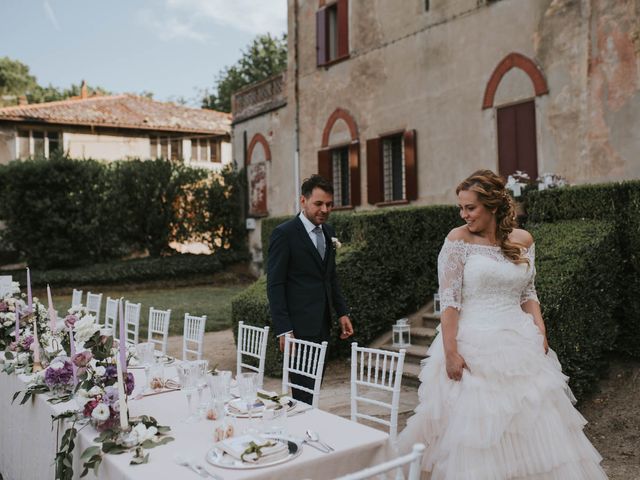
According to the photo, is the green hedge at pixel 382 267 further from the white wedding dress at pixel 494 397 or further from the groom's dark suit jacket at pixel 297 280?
the white wedding dress at pixel 494 397

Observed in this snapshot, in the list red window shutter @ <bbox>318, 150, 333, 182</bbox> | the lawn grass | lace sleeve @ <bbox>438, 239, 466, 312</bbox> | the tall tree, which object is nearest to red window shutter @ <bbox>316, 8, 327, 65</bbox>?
red window shutter @ <bbox>318, 150, 333, 182</bbox>

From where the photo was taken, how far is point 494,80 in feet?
34.8

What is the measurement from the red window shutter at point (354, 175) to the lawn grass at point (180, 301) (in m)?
3.81

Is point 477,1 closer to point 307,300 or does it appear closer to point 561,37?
point 561,37

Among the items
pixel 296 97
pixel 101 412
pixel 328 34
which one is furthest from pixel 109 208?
pixel 101 412

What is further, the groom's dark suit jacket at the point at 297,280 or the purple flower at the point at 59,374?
the groom's dark suit jacket at the point at 297,280

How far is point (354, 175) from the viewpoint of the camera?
13.7 meters

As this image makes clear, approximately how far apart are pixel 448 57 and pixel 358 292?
5.73 m

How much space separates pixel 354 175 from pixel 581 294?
8.56 meters

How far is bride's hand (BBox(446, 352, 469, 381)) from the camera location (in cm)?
306

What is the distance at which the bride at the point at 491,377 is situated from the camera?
2889mm

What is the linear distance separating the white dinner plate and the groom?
152 cm

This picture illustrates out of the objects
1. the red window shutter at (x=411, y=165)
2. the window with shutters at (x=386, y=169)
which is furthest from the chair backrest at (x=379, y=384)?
the window with shutters at (x=386, y=169)

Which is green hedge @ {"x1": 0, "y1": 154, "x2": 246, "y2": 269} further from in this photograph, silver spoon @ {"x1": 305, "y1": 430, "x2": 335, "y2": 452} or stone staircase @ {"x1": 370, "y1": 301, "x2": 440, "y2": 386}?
silver spoon @ {"x1": 305, "y1": 430, "x2": 335, "y2": 452}
